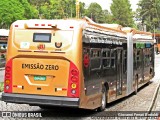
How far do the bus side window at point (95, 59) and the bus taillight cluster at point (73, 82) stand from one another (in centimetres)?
120

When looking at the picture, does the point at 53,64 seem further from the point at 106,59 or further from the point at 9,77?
the point at 106,59

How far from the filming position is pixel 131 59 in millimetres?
19859

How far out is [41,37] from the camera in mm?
12742

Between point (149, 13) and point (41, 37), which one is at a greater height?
point (149, 13)

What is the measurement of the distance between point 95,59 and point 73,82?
1657 mm

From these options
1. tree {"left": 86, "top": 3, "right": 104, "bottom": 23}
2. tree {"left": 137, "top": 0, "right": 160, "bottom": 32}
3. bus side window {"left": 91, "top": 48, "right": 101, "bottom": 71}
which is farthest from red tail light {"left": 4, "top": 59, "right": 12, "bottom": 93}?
tree {"left": 86, "top": 3, "right": 104, "bottom": 23}

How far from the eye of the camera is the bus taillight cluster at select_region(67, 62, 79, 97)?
40.0 feet

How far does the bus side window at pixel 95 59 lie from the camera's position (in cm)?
1334

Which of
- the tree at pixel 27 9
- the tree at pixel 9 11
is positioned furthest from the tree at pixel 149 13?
the tree at pixel 9 11

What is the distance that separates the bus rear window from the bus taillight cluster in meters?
1.03

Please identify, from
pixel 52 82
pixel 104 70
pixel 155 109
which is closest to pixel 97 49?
pixel 104 70

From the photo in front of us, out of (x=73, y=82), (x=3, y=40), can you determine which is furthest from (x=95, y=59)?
(x=3, y=40)

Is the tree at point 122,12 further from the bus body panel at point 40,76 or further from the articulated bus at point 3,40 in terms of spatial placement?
the bus body panel at point 40,76

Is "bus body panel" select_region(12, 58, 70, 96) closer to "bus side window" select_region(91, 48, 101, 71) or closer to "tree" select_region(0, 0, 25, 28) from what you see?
"bus side window" select_region(91, 48, 101, 71)
